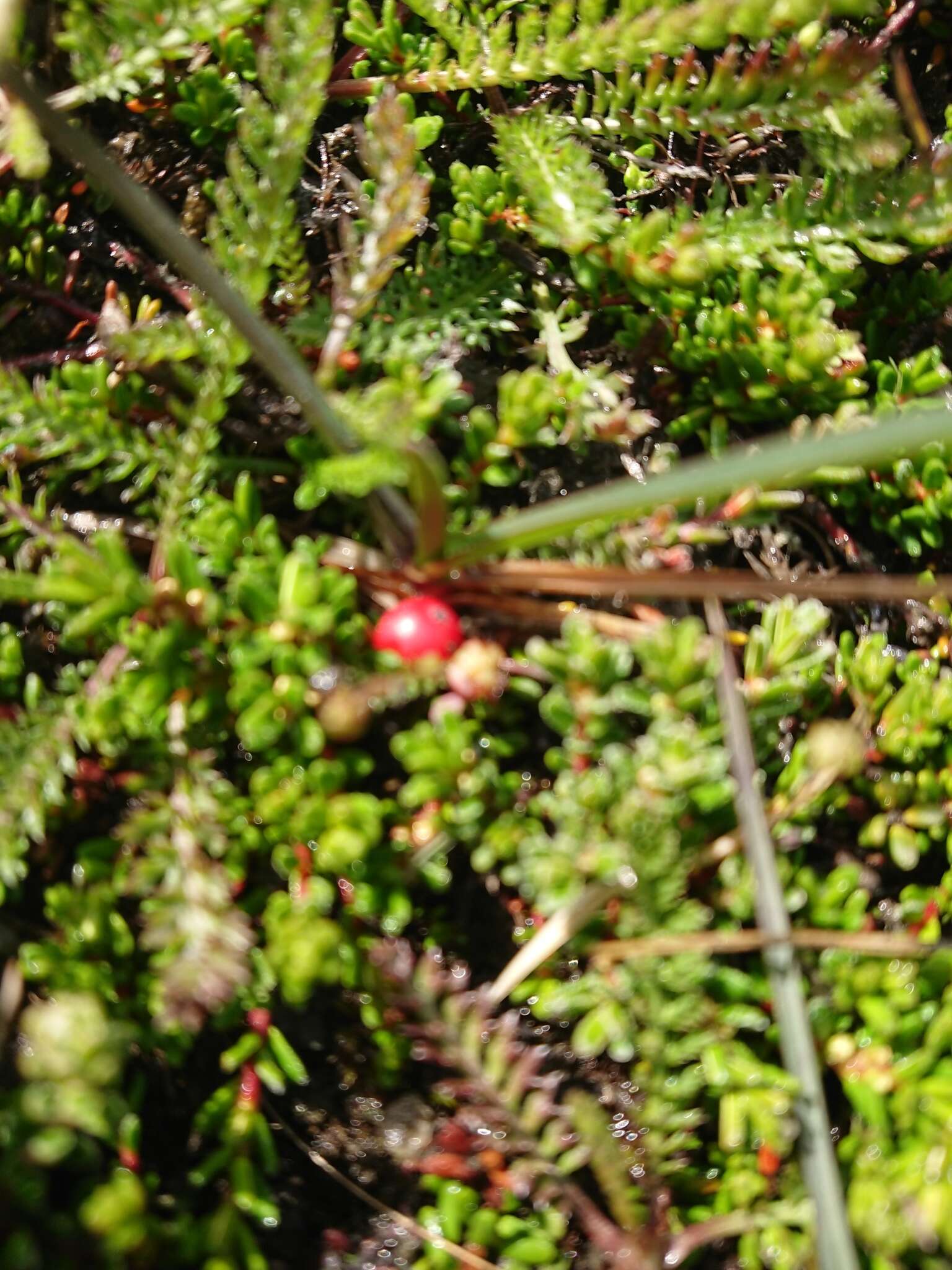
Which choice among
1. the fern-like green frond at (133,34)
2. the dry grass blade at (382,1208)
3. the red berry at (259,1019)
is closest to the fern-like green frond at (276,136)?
the fern-like green frond at (133,34)

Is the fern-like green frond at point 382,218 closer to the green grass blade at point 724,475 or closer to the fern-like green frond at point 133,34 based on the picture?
the fern-like green frond at point 133,34

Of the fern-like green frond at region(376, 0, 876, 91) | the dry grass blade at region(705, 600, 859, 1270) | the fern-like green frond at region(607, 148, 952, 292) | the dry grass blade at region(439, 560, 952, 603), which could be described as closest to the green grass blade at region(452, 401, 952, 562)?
the dry grass blade at region(439, 560, 952, 603)

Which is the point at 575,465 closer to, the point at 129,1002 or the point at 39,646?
the point at 39,646

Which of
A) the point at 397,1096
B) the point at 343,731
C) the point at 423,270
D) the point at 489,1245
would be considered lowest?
the point at 489,1245

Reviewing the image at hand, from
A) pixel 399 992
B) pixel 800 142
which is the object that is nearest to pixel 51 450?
pixel 399 992

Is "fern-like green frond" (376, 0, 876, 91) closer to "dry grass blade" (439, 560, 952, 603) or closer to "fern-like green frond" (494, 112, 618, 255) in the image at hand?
"fern-like green frond" (494, 112, 618, 255)

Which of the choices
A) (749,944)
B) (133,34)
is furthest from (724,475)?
(133,34)
